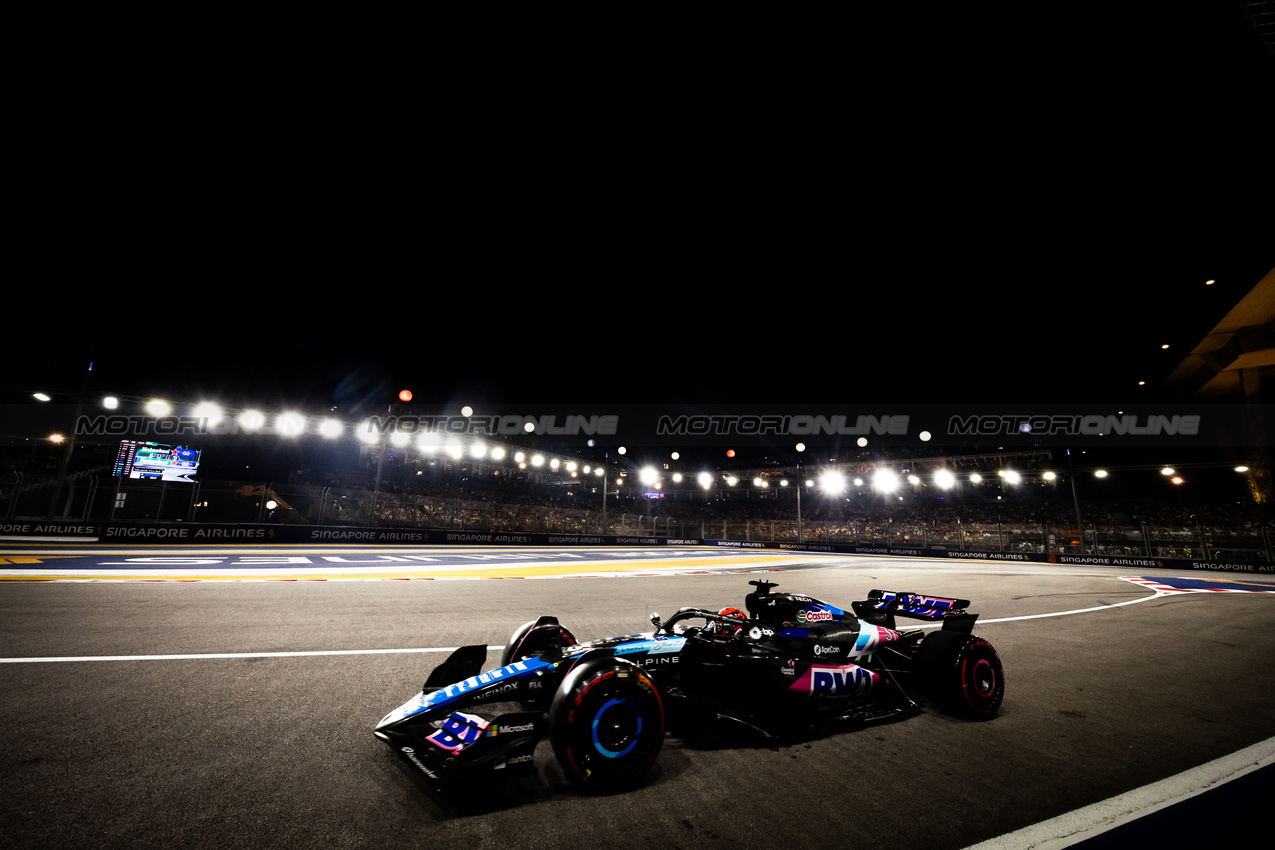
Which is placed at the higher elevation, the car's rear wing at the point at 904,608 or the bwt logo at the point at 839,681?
the car's rear wing at the point at 904,608

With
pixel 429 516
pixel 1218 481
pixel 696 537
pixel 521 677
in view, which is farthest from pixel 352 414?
pixel 1218 481

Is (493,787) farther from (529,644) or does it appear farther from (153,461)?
(153,461)

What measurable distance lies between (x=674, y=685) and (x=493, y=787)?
5.41 ft

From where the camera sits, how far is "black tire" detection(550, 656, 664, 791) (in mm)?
2594

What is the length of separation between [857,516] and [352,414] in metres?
33.8

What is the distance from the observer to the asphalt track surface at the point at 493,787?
7.41 ft

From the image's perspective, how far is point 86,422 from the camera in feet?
82.0

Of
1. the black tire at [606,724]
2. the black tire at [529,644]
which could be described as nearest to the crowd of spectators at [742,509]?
the black tire at [529,644]

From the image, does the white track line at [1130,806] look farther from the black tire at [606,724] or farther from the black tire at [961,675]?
the black tire at [606,724]

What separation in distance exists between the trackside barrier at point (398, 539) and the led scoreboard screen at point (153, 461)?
571 cm

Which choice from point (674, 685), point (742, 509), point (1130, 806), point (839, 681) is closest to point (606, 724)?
point (674, 685)
